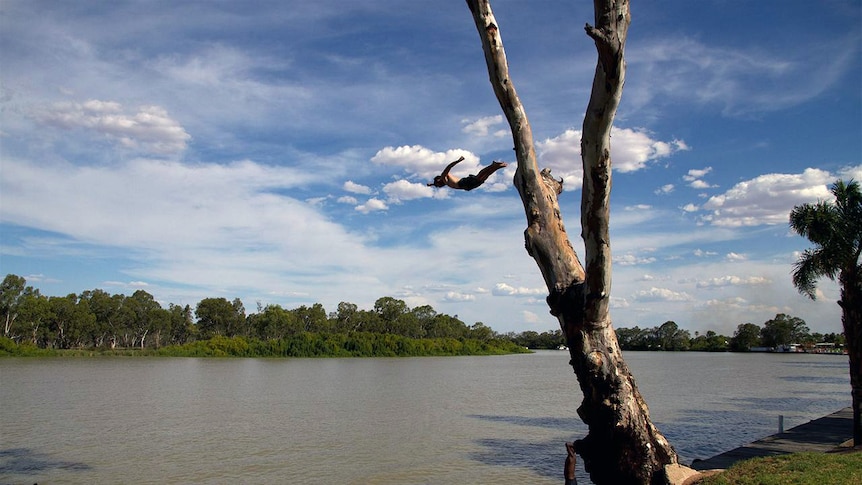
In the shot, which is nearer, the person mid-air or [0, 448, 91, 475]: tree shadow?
the person mid-air

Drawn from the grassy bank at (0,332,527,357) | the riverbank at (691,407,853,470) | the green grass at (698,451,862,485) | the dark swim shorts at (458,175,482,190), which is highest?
the dark swim shorts at (458,175,482,190)

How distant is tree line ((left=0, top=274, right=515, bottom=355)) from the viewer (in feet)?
288

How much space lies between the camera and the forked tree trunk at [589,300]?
6.42m

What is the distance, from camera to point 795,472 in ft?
28.8

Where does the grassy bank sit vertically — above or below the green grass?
below

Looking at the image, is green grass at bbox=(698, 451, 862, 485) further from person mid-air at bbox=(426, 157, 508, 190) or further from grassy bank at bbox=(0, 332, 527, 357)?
grassy bank at bbox=(0, 332, 527, 357)

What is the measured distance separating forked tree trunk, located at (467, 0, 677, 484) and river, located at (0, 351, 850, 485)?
779cm

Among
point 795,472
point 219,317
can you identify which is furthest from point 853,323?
point 219,317

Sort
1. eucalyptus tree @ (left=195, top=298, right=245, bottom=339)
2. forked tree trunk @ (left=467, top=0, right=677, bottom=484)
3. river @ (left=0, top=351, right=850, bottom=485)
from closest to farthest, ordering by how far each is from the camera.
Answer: forked tree trunk @ (left=467, top=0, right=677, bottom=484) < river @ (left=0, top=351, right=850, bottom=485) < eucalyptus tree @ (left=195, top=298, right=245, bottom=339)

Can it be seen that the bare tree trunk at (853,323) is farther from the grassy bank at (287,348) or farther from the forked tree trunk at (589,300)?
the grassy bank at (287,348)

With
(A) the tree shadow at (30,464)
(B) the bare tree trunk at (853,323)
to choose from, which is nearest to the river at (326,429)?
(A) the tree shadow at (30,464)

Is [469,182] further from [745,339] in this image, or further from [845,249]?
[745,339]

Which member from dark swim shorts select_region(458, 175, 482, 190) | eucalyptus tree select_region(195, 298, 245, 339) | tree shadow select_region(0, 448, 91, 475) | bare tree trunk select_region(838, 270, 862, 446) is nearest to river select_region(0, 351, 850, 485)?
tree shadow select_region(0, 448, 91, 475)

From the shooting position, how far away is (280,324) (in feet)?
362
